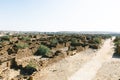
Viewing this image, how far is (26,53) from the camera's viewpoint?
101 feet

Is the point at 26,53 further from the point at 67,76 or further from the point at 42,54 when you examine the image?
the point at 67,76

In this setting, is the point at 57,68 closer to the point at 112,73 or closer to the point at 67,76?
the point at 67,76

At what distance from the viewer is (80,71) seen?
20.9 m

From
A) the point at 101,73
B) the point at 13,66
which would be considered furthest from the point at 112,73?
the point at 13,66

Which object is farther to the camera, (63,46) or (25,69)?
(63,46)

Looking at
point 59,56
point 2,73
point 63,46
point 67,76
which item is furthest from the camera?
point 63,46

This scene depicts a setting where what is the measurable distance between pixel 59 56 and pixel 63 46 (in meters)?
17.0

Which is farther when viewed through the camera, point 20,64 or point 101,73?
point 20,64

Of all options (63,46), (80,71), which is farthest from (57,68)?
(63,46)

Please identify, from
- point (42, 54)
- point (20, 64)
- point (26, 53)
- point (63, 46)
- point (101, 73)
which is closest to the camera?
point (101, 73)

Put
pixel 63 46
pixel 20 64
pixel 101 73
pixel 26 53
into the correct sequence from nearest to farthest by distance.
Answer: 1. pixel 101 73
2. pixel 20 64
3. pixel 26 53
4. pixel 63 46

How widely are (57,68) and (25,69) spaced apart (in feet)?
10.6

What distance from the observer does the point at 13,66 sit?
21609 mm

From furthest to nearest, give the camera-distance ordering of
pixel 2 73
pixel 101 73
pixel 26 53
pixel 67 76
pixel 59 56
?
pixel 26 53 < pixel 59 56 < pixel 101 73 < pixel 67 76 < pixel 2 73
